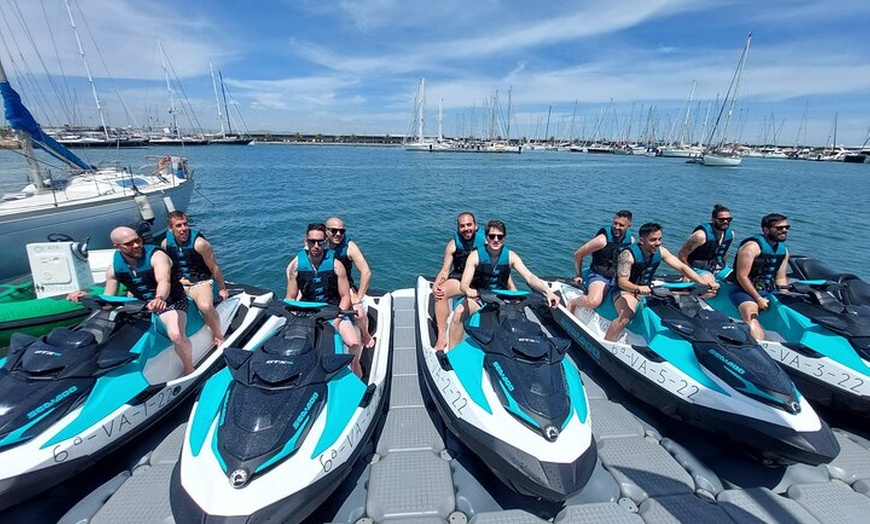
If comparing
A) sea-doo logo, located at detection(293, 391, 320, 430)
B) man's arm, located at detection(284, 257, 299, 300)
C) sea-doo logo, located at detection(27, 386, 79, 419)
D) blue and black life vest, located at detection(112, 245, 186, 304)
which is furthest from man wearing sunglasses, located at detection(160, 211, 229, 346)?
sea-doo logo, located at detection(293, 391, 320, 430)

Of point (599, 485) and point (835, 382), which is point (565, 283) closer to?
point (835, 382)

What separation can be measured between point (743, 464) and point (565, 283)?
2.93 metres

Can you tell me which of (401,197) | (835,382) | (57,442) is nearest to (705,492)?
(835,382)

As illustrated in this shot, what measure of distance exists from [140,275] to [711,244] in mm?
6718

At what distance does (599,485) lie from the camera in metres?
2.57

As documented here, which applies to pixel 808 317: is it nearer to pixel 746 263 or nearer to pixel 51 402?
pixel 746 263

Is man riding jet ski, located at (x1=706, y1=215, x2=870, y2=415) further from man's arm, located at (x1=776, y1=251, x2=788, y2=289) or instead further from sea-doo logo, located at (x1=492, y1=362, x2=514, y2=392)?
sea-doo logo, located at (x1=492, y1=362, x2=514, y2=392)

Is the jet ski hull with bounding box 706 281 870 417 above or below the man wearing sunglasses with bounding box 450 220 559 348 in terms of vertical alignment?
below

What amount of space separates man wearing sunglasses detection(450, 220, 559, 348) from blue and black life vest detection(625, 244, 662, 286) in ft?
3.08

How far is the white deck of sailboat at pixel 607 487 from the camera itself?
2324 mm

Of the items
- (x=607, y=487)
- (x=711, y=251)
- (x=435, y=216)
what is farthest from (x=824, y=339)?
(x=435, y=216)

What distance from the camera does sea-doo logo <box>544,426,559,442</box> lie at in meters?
2.23

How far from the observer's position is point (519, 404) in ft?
7.88

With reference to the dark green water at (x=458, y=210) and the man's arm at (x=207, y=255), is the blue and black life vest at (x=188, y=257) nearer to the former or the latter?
the man's arm at (x=207, y=255)
